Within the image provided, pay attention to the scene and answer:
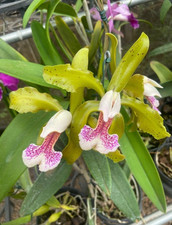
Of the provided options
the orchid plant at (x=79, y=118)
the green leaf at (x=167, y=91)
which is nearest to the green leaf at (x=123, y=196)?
the orchid plant at (x=79, y=118)

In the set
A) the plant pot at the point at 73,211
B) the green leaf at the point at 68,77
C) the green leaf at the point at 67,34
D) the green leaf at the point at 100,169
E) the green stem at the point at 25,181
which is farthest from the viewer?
the plant pot at the point at 73,211

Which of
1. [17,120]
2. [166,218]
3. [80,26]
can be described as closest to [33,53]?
[80,26]

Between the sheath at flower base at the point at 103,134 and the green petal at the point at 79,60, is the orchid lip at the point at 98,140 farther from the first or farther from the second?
the green petal at the point at 79,60

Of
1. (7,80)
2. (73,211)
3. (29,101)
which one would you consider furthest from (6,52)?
(73,211)

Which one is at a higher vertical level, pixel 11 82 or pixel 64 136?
pixel 11 82

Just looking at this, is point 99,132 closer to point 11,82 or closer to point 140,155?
point 140,155

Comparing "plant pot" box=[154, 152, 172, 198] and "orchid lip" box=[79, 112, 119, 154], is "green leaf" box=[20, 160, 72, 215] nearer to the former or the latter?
"orchid lip" box=[79, 112, 119, 154]

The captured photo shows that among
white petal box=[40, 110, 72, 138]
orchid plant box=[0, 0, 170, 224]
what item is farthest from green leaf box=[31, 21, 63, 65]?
white petal box=[40, 110, 72, 138]
